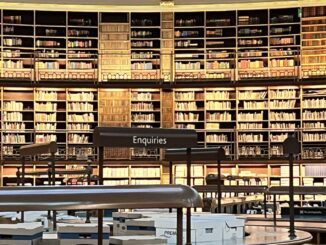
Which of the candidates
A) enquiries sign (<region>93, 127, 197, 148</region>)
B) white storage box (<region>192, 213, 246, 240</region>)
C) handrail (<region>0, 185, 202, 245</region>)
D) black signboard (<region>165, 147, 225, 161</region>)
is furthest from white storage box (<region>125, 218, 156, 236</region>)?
handrail (<region>0, 185, 202, 245</region>)

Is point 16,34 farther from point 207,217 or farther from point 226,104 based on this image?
point 207,217

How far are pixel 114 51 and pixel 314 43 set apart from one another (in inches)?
171

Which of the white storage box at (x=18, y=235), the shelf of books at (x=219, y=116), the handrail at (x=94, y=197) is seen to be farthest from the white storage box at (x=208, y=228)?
the shelf of books at (x=219, y=116)

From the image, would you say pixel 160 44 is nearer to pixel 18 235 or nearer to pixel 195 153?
pixel 195 153

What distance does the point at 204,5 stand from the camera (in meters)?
14.9

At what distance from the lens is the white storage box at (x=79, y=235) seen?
2.40m

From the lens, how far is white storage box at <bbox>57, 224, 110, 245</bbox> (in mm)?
2398

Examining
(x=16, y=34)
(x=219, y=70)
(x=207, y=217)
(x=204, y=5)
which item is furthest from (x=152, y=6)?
(x=207, y=217)

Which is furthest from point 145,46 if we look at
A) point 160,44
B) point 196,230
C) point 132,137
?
point 132,137

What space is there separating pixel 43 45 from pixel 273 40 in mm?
5005

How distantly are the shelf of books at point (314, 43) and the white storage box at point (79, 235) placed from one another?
40.7 feet

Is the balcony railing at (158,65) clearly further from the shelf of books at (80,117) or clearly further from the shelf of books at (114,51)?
the shelf of books at (80,117)

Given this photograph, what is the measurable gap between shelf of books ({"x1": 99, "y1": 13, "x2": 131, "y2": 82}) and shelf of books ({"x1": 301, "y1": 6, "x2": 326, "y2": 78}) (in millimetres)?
3805

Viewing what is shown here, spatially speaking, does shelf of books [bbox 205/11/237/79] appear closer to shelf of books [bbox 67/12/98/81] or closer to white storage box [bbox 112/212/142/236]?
shelf of books [bbox 67/12/98/81]
